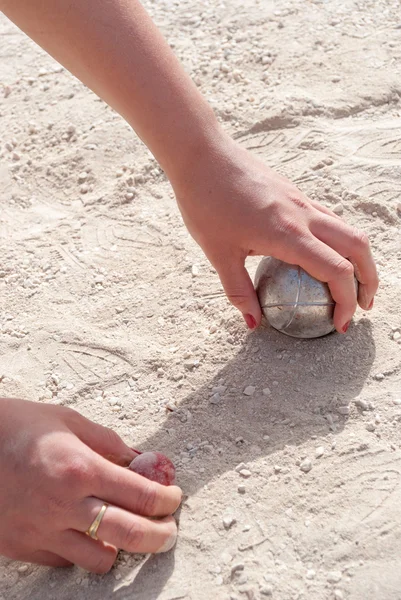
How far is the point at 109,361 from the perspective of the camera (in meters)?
3.20

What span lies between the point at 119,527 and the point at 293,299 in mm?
1031

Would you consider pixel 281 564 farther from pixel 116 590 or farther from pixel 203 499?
pixel 116 590

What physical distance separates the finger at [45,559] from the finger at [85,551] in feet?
0.28

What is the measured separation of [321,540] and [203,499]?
43 centimetres

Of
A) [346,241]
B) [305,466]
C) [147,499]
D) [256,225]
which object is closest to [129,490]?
[147,499]

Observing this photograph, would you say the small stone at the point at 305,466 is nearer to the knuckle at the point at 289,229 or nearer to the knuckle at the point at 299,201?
the knuckle at the point at 289,229

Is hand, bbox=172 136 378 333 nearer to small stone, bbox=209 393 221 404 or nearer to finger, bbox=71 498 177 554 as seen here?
small stone, bbox=209 393 221 404

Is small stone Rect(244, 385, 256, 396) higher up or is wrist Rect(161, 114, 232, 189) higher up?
wrist Rect(161, 114, 232, 189)

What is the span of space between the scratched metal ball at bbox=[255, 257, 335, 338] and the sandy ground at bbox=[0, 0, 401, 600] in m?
0.14

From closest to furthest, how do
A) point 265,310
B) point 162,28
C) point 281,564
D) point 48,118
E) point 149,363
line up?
point 281,564
point 265,310
point 149,363
point 48,118
point 162,28

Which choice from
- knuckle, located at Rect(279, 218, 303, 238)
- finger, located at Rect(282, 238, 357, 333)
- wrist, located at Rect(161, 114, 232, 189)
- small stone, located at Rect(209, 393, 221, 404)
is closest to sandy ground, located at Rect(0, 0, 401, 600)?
small stone, located at Rect(209, 393, 221, 404)

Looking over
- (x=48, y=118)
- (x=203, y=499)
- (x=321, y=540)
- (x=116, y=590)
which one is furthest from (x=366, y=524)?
(x=48, y=118)

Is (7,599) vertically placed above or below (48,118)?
below

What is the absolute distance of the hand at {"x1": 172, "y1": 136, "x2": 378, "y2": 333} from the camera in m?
2.71
